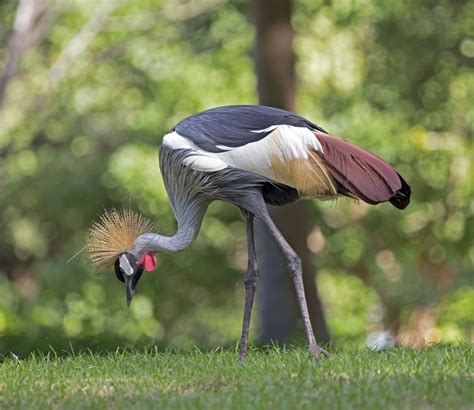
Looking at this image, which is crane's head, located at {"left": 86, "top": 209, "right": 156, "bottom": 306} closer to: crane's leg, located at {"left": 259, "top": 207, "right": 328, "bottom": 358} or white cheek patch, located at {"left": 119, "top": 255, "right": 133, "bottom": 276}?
white cheek patch, located at {"left": 119, "top": 255, "right": 133, "bottom": 276}

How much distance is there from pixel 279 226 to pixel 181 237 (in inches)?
194

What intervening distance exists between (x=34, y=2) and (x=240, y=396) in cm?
1690

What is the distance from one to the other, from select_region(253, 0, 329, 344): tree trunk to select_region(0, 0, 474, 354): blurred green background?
2.67 m

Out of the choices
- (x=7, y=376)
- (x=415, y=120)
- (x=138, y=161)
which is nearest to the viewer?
(x=7, y=376)

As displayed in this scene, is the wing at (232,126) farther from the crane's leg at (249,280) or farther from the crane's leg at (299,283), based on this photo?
the crane's leg at (249,280)

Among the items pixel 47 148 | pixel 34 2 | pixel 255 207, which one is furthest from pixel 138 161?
pixel 255 207

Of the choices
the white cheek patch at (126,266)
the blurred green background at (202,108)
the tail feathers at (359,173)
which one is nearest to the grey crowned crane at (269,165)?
the tail feathers at (359,173)

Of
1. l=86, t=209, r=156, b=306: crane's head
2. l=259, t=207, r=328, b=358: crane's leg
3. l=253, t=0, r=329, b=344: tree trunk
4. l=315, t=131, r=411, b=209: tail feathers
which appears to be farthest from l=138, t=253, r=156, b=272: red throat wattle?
l=253, t=0, r=329, b=344: tree trunk

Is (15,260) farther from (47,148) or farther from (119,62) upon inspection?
(119,62)

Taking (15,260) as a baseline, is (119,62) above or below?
above

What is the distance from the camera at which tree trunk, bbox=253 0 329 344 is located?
12.5m

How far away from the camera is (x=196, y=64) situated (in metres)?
21.7

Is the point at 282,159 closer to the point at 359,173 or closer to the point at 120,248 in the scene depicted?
the point at 359,173

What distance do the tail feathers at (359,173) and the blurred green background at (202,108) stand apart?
739cm
